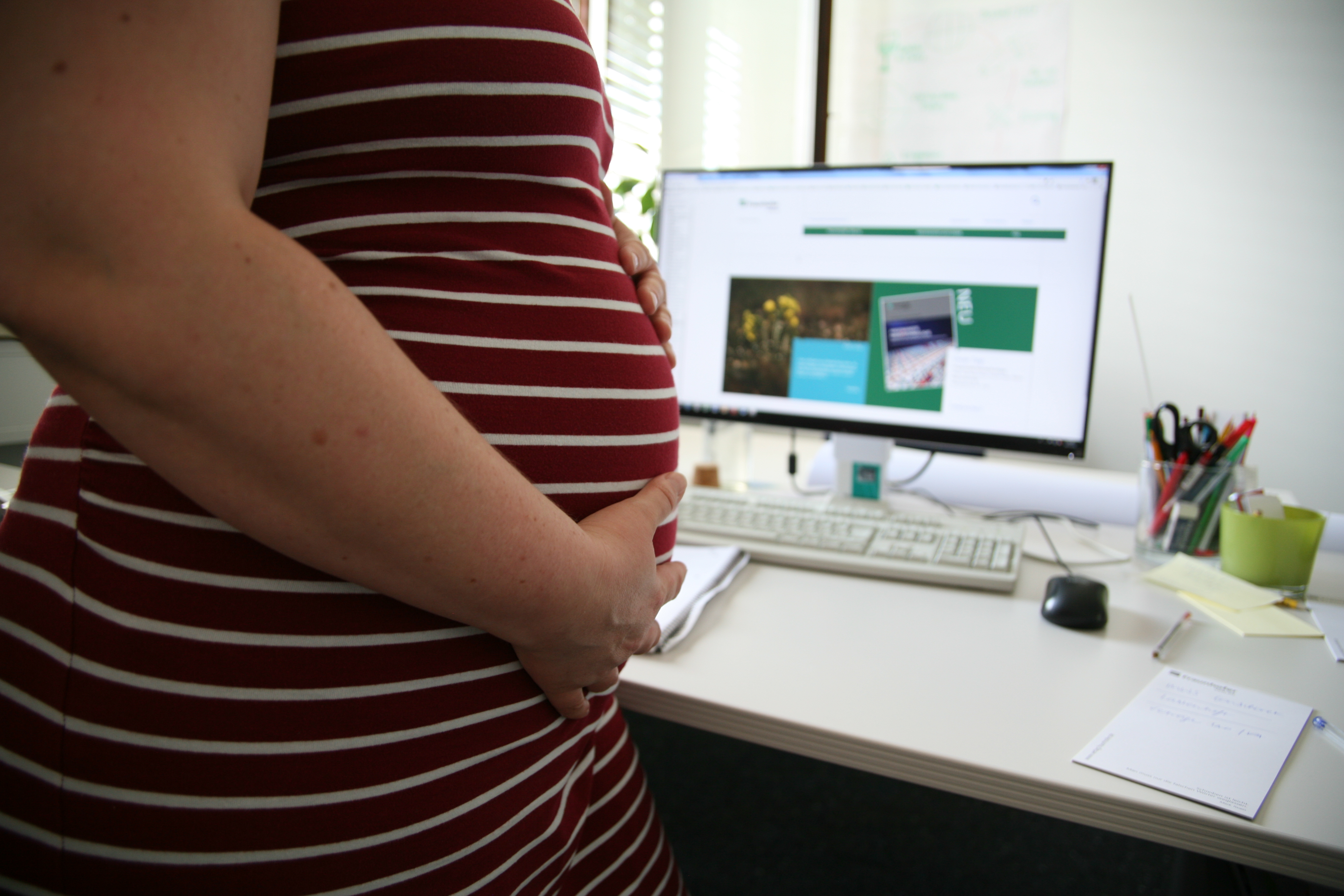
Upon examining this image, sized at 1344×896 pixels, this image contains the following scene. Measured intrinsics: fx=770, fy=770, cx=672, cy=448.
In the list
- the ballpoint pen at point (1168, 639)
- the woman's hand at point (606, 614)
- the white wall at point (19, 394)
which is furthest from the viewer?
the ballpoint pen at point (1168, 639)

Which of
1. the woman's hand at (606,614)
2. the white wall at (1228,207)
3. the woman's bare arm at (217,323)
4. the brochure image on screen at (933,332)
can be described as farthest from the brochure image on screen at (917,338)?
the white wall at (1228,207)

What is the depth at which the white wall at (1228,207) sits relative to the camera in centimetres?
187

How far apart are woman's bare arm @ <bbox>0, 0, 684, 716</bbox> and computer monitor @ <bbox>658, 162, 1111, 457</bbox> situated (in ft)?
2.66

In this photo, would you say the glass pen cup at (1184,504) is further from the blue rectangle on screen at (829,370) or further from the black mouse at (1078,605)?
the blue rectangle on screen at (829,370)

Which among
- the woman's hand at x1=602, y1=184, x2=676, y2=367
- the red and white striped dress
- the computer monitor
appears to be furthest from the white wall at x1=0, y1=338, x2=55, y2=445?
the computer monitor

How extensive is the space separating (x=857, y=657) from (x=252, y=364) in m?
0.61

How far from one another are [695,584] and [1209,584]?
2.03 ft

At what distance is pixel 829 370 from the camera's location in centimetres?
Result: 115

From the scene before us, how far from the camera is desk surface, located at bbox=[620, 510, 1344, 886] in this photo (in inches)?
21.2

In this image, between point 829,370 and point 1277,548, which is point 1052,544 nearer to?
point 1277,548

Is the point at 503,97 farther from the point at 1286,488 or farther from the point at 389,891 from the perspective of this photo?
the point at 1286,488

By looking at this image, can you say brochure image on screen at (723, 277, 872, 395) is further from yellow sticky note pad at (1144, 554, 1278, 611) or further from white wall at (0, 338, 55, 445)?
white wall at (0, 338, 55, 445)

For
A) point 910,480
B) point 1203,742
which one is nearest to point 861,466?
point 910,480

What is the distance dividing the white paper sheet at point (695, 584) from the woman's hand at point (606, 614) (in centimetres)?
16
